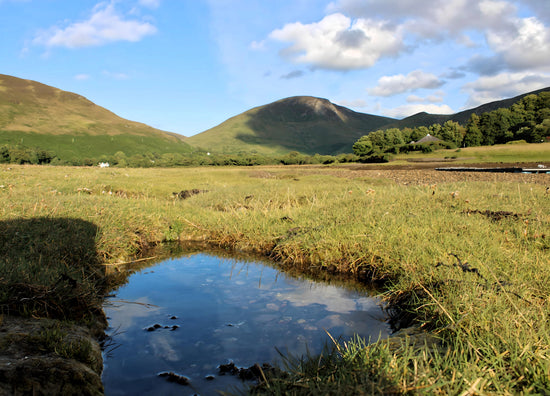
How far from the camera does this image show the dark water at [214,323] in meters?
3.50

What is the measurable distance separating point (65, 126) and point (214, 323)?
466 ft

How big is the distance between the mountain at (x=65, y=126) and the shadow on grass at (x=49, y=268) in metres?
92.8

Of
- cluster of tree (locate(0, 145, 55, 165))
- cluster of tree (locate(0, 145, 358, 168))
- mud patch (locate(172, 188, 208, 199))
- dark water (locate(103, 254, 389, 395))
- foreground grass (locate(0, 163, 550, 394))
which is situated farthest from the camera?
cluster of tree (locate(0, 145, 358, 168))

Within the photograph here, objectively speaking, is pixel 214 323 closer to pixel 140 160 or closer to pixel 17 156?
pixel 17 156

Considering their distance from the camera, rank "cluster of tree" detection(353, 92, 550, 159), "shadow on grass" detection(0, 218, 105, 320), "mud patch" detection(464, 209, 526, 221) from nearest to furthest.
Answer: "shadow on grass" detection(0, 218, 105, 320) < "mud patch" detection(464, 209, 526, 221) < "cluster of tree" detection(353, 92, 550, 159)

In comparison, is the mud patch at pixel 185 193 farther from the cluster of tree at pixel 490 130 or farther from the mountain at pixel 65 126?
the mountain at pixel 65 126

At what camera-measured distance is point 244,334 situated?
169 inches

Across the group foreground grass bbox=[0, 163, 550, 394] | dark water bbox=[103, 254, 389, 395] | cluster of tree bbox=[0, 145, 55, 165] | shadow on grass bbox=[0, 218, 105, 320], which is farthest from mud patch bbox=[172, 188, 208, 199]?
cluster of tree bbox=[0, 145, 55, 165]

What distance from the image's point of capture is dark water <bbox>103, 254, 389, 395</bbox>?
3502 mm

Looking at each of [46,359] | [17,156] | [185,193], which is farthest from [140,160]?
[46,359]

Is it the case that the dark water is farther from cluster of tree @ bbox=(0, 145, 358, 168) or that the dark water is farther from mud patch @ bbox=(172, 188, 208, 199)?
cluster of tree @ bbox=(0, 145, 358, 168)

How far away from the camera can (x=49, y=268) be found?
16.0 feet

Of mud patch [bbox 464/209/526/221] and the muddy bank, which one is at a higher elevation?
mud patch [bbox 464/209/526/221]

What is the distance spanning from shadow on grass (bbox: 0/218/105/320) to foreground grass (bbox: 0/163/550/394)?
1.1 inches
